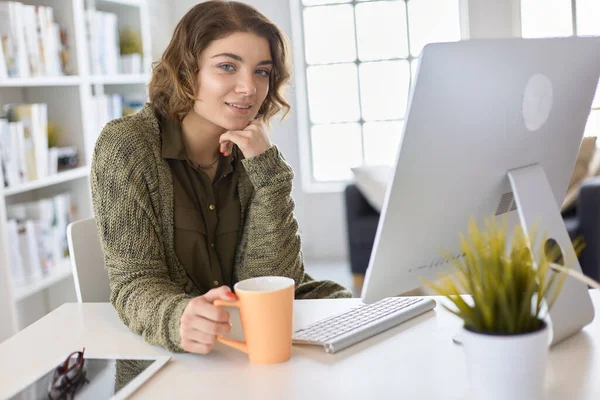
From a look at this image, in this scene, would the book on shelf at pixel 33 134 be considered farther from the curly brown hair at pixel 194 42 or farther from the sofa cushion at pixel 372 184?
the sofa cushion at pixel 372 184

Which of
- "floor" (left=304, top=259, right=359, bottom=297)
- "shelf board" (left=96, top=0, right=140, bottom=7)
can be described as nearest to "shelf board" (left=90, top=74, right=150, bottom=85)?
"shelf board" (left=96, top=0, right=140, bottom=7)

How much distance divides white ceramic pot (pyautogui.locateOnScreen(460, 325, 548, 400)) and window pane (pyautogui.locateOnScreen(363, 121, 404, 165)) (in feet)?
13.3

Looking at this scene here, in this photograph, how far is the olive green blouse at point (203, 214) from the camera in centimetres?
153

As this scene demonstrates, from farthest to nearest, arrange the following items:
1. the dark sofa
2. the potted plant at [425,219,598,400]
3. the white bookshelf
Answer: the dark sofa, the white bookshelf, the potted plant at [425,219,598,400]

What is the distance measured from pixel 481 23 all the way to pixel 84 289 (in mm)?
3487

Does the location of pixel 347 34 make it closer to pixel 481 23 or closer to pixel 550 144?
pixel 481 23

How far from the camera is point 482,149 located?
1025mm

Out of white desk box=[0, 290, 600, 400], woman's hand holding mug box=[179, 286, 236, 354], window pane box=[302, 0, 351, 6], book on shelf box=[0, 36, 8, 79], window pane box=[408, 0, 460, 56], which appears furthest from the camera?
window pane box=[302, 0, 351, 6]

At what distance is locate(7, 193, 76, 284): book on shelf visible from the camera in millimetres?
2822

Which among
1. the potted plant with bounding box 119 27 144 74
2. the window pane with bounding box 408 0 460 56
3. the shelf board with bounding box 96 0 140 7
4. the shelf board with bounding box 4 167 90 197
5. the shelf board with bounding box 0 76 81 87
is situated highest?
the shelf board with bounding box 96 0 140 7

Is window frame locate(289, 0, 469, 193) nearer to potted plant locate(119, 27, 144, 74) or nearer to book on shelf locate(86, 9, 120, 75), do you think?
potted plant locate(119, 27, 144, 74)

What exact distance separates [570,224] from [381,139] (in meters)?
1.62

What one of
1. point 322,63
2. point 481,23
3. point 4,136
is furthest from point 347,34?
point 4,136

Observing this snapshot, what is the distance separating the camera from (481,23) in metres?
4.43
